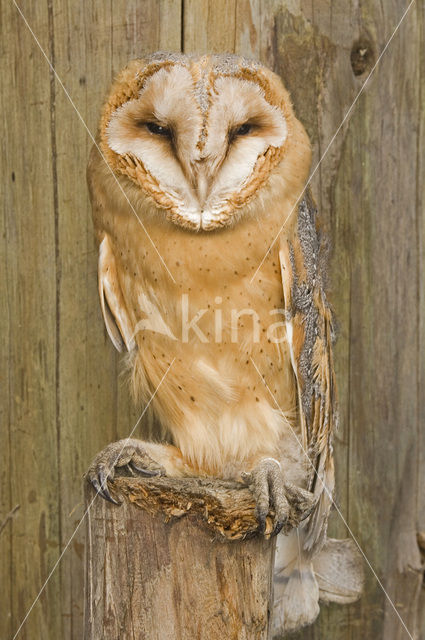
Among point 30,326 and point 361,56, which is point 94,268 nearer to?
point 30,326

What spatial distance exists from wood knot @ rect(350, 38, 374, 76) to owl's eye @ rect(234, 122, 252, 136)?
0.68 meters

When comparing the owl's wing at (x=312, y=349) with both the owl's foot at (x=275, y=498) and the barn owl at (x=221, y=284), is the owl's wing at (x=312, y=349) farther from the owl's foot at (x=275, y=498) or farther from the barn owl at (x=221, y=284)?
the owl's foot at (x=275, y=498)

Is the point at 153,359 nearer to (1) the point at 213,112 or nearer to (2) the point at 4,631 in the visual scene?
(1) the point at 213,112

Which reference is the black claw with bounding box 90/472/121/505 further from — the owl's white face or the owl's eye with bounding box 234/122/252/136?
the owl's eye with bounding box 234/122/252/136

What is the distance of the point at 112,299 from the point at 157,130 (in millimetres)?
Answer: 482

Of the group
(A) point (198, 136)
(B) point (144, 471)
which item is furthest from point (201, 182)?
(B) point (144, 471)

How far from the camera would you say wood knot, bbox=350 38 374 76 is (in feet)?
6.84

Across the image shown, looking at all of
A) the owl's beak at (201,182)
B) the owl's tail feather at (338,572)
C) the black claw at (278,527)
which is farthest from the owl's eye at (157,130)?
the owl's tail feather at (338,572)

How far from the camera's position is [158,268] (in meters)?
1.71

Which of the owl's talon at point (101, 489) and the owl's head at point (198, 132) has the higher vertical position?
the owl's head at point (198, 132)

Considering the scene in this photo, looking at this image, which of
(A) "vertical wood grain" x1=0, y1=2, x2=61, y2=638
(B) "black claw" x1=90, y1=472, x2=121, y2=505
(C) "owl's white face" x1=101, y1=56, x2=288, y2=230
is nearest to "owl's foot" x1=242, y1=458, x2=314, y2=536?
(B) "black claw" x1=90, y1=472, x2=121, y2=505

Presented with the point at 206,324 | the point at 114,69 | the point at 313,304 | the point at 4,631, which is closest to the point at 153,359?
the point at 206,324

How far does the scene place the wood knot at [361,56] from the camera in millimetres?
2084

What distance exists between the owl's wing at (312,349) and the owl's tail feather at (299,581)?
56 mm
